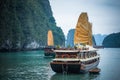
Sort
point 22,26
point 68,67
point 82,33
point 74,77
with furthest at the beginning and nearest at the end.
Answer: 1. point 22,26
2. point 82,33
3. point 68,67
4. point 74,77

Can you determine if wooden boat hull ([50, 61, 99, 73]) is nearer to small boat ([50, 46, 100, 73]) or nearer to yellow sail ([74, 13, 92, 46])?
small boat ([50, 46, 100, 73])

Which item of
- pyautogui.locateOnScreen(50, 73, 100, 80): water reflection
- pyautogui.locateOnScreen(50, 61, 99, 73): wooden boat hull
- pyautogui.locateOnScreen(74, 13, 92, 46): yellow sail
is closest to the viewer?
pyautogui.locateOnScreen(50, 73, 100, 80): water reflection

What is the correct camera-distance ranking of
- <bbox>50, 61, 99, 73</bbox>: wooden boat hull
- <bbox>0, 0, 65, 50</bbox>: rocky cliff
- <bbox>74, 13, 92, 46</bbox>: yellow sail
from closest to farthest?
1. <bbox>50, 61, 99, 73</bbox>: wooden boat hull
2. <bbox>74, 13, 92, 46</bbox>: yellow sail
3. <bbox>0, 0, 65, 50</bbox>: rocky cliff

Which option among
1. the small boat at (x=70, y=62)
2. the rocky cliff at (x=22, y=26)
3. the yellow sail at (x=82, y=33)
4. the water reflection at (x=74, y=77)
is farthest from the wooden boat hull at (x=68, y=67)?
the rocky cliff at (x=22, y=26)

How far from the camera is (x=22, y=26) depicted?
6172 centimetres

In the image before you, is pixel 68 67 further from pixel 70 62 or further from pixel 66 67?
pixel 70 62

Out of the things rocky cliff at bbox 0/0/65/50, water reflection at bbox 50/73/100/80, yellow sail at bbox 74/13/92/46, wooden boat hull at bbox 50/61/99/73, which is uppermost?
rocky cliff at bbox 0/0/65/50

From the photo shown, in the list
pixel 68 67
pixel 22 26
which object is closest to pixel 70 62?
pixel 68 67

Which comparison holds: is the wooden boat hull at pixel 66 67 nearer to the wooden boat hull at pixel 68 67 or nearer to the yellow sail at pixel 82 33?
the wooden boat hull at pixel 68 67

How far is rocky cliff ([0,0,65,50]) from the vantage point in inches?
2141

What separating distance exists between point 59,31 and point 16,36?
2844 centimetres

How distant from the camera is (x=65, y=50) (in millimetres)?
16484

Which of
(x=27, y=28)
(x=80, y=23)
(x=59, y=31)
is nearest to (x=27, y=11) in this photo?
(x=27, y=28)

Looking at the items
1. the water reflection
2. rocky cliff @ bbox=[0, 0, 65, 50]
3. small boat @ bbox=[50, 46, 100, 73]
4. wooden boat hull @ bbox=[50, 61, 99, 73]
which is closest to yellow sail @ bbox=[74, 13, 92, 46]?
small boat @ bbox=[50, 46, 100, 73]
